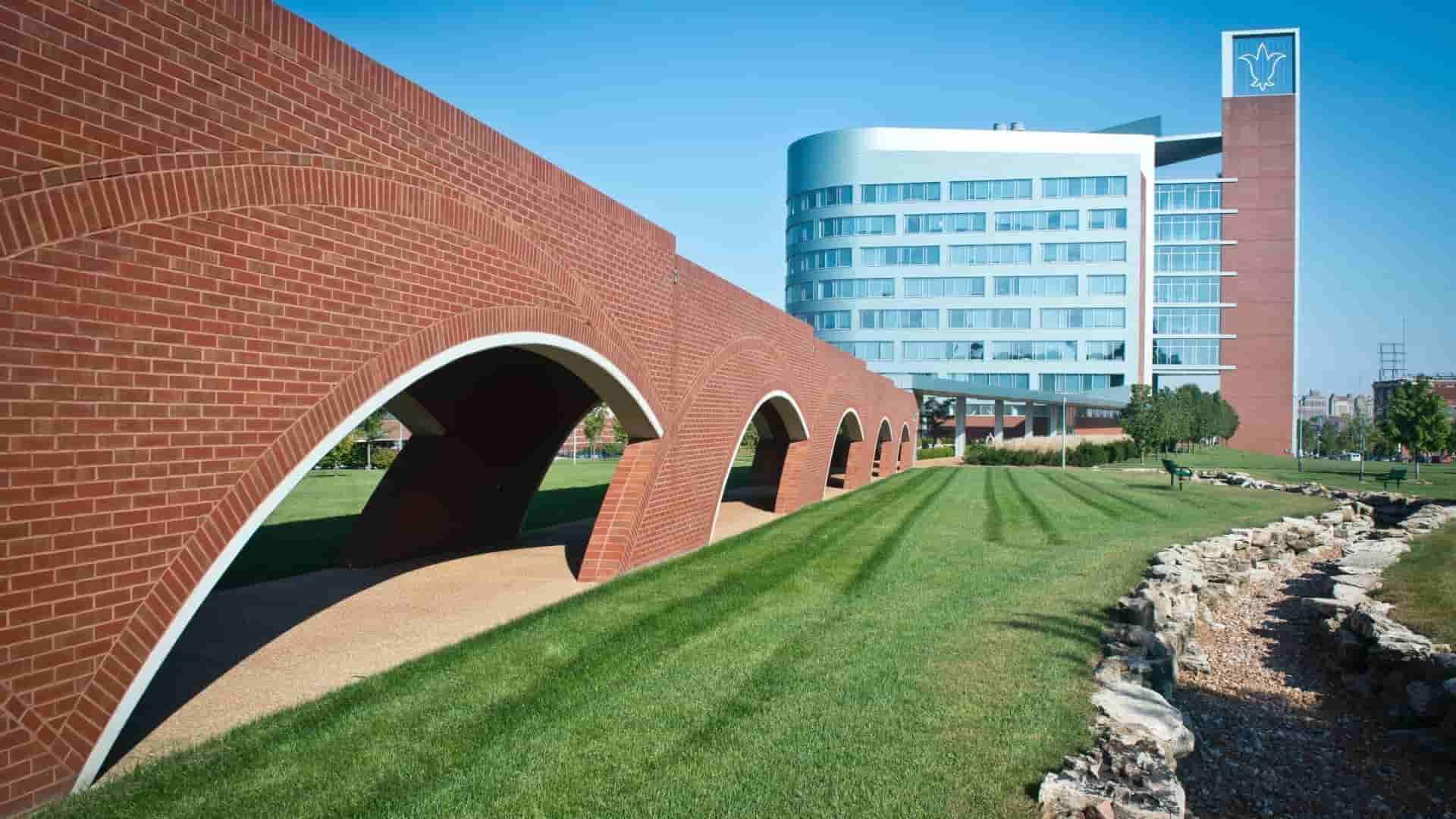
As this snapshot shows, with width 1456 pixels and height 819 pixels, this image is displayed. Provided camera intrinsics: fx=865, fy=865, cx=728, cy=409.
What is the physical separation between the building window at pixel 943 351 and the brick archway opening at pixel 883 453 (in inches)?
1396

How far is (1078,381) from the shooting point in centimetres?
6994

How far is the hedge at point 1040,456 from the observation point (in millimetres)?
47156

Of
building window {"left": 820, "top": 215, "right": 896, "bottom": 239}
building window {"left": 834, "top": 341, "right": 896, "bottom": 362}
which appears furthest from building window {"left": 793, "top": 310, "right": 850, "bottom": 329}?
building window {"left": 820, "top": 215, "right": 896, "bottom": 239}

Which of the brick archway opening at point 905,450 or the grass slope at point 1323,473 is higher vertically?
the brick archway opening at point 905,450

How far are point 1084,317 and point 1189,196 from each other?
22.2 metres

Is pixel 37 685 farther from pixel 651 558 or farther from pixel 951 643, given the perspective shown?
pixel 651 558

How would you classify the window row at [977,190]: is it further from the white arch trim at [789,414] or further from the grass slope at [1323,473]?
the white arch trim at [789,414]

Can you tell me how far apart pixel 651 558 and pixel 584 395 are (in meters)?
3.65

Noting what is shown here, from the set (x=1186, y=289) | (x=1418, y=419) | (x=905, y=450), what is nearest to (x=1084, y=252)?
(x=1186, y=289)

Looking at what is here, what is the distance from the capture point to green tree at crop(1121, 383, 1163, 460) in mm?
45438

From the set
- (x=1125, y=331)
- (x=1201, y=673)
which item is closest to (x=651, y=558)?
(x=1201, y=673)

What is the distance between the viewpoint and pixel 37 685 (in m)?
4.47

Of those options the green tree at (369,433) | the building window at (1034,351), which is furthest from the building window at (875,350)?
the green tree at (369,433)

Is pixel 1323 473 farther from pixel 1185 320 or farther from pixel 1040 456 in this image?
pixel 1185 320
